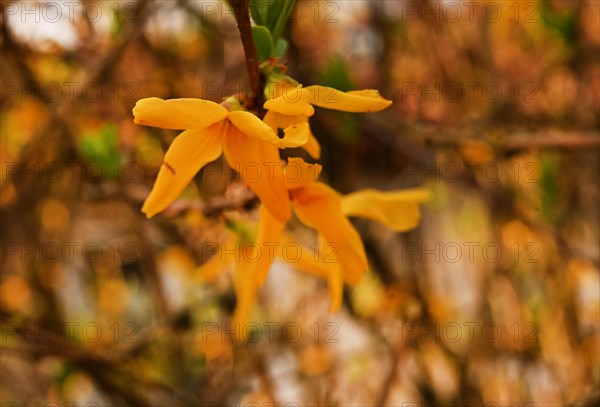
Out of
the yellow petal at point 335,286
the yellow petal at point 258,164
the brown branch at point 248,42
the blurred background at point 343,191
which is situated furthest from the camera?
the blurred background at point 343,191

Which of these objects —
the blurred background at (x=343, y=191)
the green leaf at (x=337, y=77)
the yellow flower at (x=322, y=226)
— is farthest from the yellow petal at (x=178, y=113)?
the blurred background at (x=343, y=191)

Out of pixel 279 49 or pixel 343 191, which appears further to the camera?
pixel 343 191

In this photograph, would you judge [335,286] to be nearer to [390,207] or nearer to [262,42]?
[390,207]

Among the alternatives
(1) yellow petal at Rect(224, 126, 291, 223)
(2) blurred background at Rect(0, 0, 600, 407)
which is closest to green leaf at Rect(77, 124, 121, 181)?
(2) blurred background at Rect(0, 0, 600, 407)

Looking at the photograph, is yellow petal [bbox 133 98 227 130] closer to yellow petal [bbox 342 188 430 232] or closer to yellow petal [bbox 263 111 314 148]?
yellow petal [bbox 263 111 314 148]

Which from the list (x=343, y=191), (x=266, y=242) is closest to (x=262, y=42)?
(x=266, y=242)

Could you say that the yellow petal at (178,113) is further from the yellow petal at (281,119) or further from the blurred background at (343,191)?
the blurred background at (343,191)
